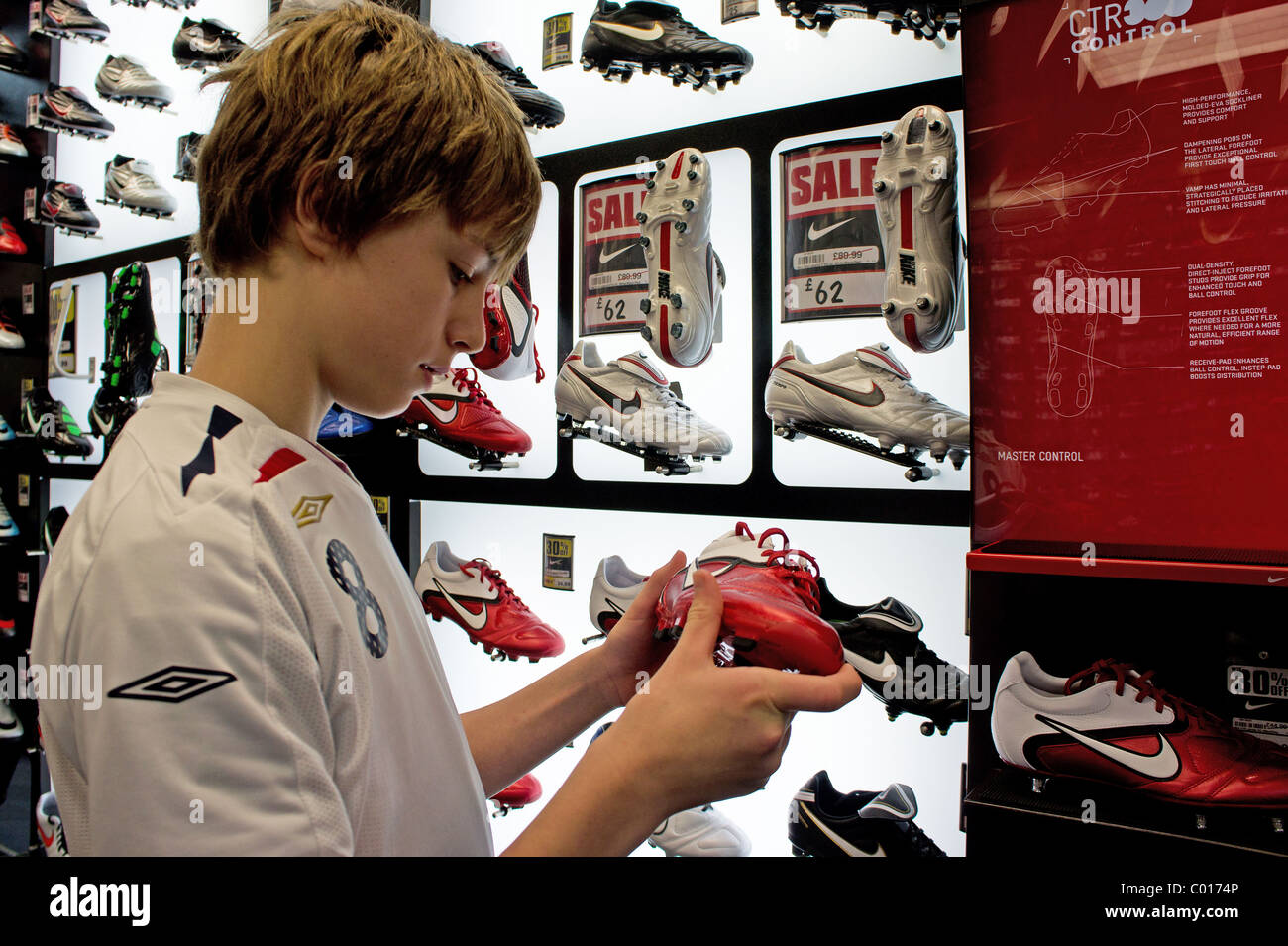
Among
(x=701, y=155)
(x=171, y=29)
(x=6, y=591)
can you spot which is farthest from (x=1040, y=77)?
(x=6, y=591)

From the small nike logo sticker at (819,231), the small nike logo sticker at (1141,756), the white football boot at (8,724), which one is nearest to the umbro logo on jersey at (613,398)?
the small nike logo sticker at (819,231)

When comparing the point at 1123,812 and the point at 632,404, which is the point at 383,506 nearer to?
the point at 632,404

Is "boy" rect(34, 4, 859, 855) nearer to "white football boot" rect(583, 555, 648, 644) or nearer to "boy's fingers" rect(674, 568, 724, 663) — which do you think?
"boy's fingers" rect(674, 568, 724, 663)

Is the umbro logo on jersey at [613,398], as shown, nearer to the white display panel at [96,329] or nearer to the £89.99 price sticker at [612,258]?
the £89.99 price sticker at [612,258]

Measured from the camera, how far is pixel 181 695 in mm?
542

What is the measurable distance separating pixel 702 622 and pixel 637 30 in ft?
5.93

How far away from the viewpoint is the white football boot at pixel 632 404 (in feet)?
6.44

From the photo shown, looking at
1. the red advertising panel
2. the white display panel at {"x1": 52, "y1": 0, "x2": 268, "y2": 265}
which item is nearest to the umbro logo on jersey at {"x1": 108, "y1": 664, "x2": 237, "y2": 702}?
the red advertising panel

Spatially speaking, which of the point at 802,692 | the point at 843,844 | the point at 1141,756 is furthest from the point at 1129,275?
the point at 843,844

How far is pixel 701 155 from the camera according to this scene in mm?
1907

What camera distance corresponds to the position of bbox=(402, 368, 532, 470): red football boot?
88.4 inches

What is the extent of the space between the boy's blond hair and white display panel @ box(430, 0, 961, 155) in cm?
128

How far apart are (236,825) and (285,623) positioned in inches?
5.5
